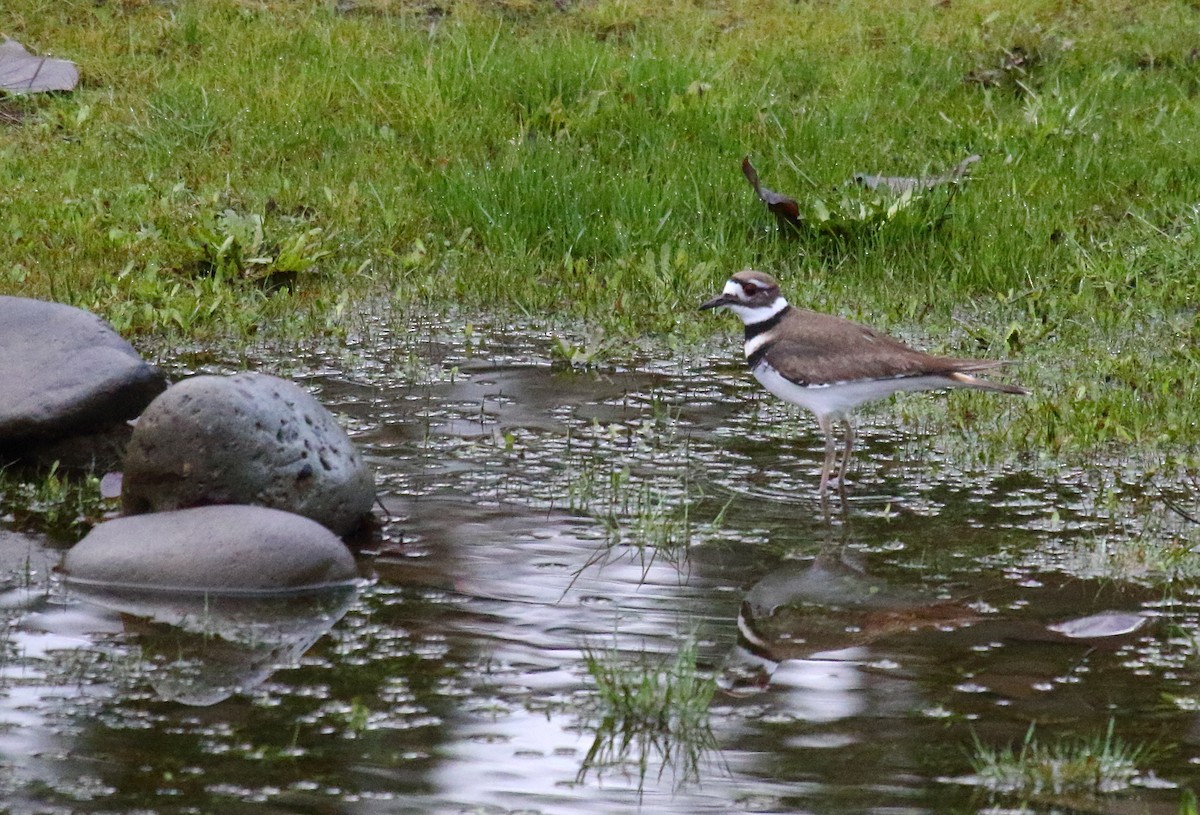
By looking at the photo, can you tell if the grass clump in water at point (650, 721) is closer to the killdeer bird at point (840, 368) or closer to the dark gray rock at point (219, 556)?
the dark gray rock at point (219, 556)

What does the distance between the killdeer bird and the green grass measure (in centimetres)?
59

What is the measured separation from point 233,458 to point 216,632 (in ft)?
3.45

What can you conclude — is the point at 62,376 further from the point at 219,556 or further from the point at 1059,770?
the point at 1059,770

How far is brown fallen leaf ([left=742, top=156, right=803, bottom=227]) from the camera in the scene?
1079cm

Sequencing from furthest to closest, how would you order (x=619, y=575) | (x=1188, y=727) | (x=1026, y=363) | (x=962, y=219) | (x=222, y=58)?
1. (x=222, y=58)
2. (x=962, y=219)
3. (x=1026, y=363)
4. (x=619, y=575)
5. (x=1188, y=727)

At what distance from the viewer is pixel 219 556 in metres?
5.88

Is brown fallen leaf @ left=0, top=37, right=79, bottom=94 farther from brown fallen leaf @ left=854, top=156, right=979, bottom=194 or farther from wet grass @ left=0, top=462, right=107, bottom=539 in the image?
wet grass @ left=0, top=462, right=107, bottom=539

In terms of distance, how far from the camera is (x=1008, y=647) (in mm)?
5367

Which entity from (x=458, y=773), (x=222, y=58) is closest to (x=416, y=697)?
(x=458, y=773)

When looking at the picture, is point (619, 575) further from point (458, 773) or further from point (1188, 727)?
point (1188, 727)

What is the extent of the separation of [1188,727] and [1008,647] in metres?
0.74

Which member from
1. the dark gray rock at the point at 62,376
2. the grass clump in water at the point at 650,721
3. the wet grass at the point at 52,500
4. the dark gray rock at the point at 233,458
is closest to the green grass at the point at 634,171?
the dark gray rock at the point at 62,376

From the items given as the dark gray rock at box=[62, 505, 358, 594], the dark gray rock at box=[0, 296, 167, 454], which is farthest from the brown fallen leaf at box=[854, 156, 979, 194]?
the dark gray rock at box=[62, 505, 358, 594]

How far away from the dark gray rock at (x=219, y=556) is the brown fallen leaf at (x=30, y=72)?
7.68 metres
